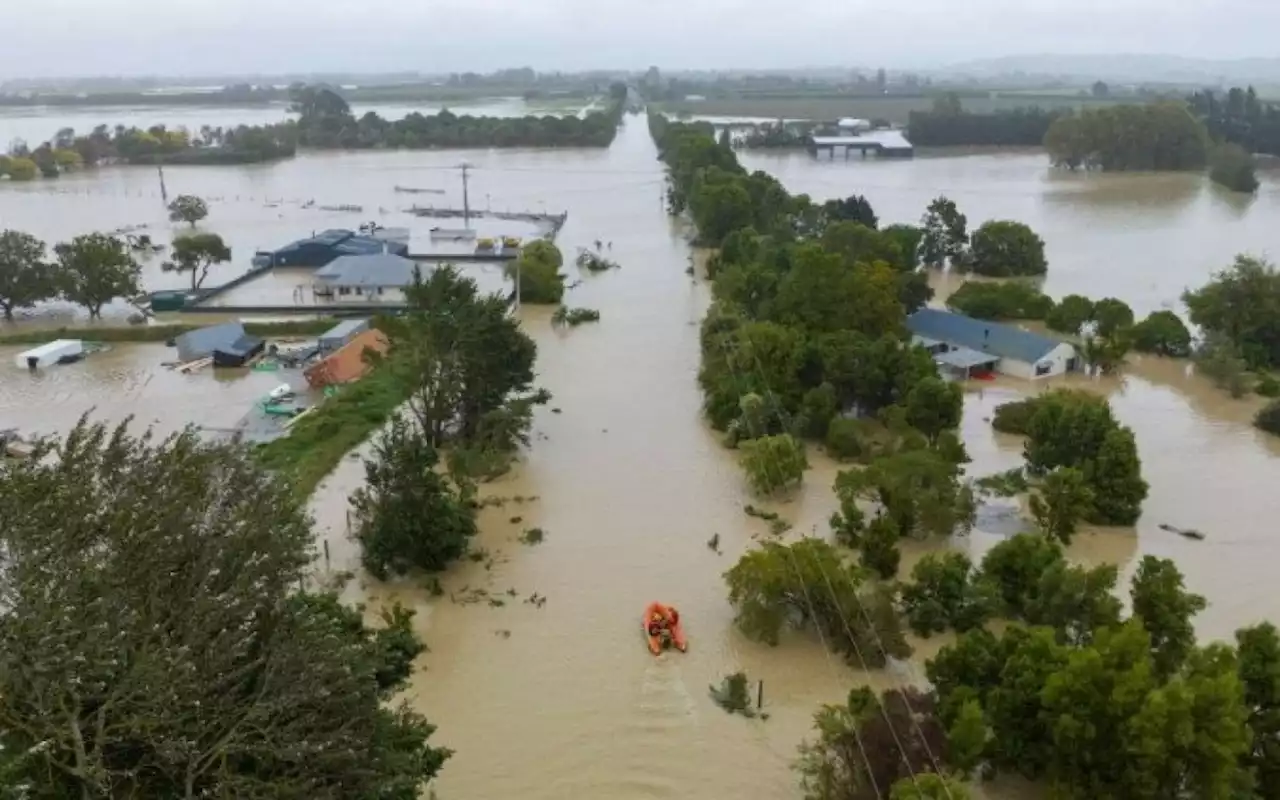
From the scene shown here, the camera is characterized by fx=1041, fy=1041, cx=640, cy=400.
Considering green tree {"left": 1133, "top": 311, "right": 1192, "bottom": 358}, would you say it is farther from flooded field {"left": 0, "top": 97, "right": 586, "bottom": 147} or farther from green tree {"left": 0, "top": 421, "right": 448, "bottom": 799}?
flooded field {"left": 0, "top": 97, "right": 586, "bottom": 147}

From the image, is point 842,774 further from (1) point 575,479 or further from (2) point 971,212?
(2) point 971,212

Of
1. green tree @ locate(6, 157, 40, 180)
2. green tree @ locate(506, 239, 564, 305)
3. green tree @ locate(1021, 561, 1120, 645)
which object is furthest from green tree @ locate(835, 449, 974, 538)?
green tree @ locate(6, 157, 40, 180)

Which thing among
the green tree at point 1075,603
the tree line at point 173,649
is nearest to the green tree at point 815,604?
the green tree at point 1075,603

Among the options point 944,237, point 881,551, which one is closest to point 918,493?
point 881,551

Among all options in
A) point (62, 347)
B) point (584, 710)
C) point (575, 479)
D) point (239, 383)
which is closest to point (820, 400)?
point (575, 479)

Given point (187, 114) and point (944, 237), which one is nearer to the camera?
point (944, 237)

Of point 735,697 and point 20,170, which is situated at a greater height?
point 20,170

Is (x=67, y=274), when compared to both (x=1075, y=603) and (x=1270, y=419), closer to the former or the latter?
(x=1075, y=603)
